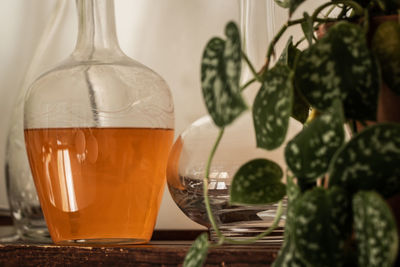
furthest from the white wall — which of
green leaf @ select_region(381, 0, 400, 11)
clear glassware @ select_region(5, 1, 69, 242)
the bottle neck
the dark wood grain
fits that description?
green leaf @ select_region(381, 0, 400, 11)

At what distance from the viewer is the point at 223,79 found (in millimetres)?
279

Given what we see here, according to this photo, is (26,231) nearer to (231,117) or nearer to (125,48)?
(125,48)

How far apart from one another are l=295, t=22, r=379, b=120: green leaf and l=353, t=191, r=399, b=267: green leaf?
2.5 inches

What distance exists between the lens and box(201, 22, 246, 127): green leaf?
0.88 feet

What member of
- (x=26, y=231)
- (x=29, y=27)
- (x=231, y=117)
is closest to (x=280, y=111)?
(x=231, y=117)

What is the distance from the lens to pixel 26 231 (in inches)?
30.0

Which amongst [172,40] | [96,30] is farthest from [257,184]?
[172,40]

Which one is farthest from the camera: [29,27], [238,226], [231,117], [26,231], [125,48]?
[29,27]

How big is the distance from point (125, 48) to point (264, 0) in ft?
1.38

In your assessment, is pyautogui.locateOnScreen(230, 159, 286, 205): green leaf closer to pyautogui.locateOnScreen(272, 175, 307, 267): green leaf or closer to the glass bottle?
pyautogui.locateOnScreen(272, 175, 307, 267): green leaf

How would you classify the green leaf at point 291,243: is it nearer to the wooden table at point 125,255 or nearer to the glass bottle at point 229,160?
the wooden table at point 125,255

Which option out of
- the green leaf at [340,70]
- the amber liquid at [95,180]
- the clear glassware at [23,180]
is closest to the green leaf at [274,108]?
the green leaf at [340,70]

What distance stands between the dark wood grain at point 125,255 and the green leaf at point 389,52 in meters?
0.16

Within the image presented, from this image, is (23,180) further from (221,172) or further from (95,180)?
(221,172)
